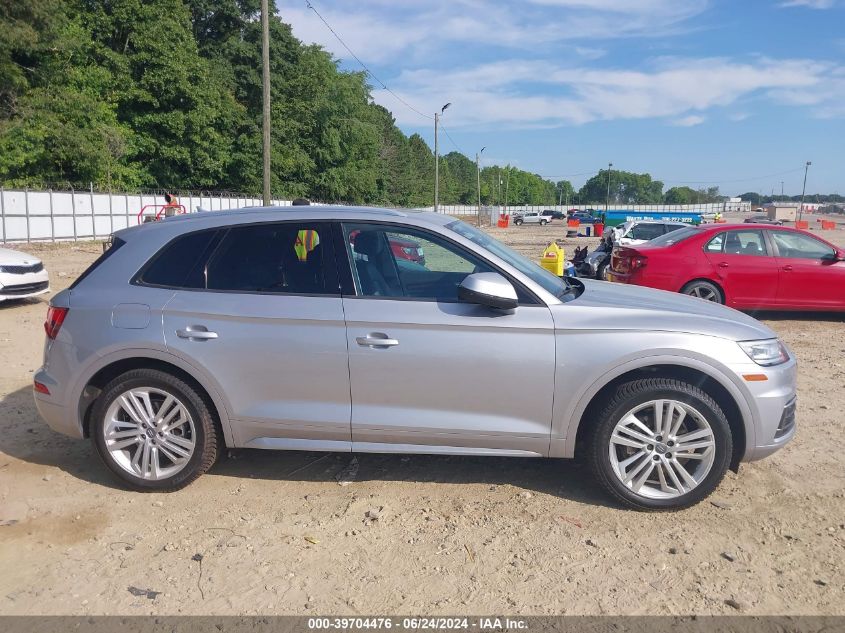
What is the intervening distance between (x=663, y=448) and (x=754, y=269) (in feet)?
23.5

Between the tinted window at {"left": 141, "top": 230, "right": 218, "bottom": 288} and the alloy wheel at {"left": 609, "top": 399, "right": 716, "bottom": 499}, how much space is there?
2.73 metres

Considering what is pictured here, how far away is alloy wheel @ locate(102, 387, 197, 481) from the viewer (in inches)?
166

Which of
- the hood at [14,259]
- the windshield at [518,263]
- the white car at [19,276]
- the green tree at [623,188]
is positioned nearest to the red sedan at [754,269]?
the windshield at [518,263]

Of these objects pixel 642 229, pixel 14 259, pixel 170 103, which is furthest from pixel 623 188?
pixel 14 259

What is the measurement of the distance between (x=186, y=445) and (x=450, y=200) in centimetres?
13398

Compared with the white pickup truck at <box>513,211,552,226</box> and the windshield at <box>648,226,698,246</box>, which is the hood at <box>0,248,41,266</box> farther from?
the white pickup truck at <box>513,211,552,226</box>

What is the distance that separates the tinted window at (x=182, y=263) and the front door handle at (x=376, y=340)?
1114 millimetres

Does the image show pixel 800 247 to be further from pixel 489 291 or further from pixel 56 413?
pixel 56 413

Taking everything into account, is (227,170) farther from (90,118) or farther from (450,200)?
(450,200)

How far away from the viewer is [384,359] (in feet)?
13.1

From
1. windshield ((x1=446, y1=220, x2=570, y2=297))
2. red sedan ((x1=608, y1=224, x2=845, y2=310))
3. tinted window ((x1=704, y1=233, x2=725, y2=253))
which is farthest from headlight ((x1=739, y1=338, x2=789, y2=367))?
tinted window ((x1=704, y1=233, x2=725, y2=253))

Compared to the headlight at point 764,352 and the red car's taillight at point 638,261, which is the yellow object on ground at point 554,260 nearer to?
the red car's taillight at point 638,261

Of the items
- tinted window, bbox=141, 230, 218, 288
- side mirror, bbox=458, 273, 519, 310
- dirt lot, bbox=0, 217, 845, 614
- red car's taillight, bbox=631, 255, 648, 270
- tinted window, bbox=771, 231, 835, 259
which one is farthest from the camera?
red car's taillight, bbox=631, 255, 648, 270

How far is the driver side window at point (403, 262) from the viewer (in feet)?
13.6
